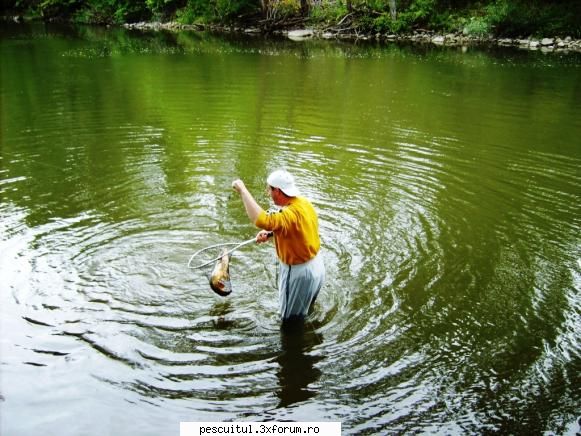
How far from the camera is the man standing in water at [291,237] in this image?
5598mm

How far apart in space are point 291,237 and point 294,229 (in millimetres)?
121

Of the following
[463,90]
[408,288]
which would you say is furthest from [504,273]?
[463,90]

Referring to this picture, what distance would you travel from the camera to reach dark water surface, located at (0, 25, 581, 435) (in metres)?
5.45

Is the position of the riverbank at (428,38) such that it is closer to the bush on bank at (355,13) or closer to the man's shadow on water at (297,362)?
the bush on bank at (355,13)

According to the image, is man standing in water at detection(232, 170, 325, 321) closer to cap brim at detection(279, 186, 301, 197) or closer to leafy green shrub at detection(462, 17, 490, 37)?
cap brim at detection(279, 186, 301, 197)

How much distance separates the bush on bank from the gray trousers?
113 ft

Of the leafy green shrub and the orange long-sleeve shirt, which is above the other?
the leafy green shrub

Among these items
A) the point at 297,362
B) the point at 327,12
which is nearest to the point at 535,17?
the point at 327,12

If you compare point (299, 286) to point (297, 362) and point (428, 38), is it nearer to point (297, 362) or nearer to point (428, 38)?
point (297, 362)

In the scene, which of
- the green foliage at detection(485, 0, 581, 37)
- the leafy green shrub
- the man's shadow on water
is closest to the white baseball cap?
the man's shadow on water

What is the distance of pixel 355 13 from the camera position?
140ft

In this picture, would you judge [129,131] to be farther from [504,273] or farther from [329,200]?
[504,273]

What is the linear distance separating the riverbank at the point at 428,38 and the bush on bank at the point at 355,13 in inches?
21.7

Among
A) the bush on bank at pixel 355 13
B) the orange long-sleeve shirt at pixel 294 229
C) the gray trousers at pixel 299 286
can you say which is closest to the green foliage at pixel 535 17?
the bush on bank at pixel 355 13
